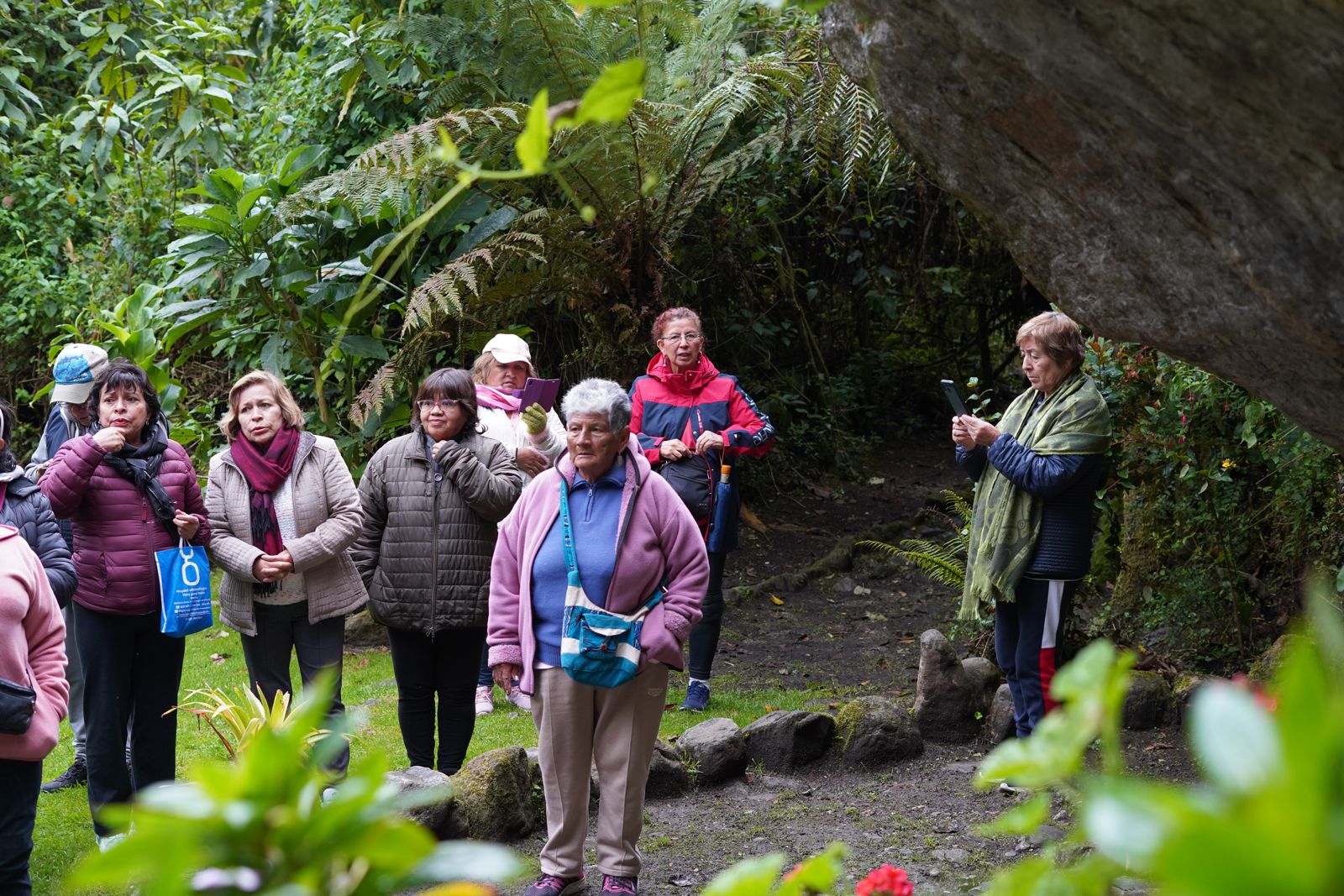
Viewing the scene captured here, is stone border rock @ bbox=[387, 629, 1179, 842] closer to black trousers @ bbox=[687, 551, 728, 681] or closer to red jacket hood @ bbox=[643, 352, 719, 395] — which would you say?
black trousers @ bbox=[687, 551, 728, 681]

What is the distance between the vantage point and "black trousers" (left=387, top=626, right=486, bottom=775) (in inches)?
210

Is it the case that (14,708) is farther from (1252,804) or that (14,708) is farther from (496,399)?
(1252,804)

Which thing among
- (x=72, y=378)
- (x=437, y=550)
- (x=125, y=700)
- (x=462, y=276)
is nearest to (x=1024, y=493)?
(x=437, y=550)

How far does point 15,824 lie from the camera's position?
3689 millimetres

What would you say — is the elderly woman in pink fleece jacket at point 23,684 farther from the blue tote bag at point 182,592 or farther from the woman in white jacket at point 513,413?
the woman in white jacket at point 513,413

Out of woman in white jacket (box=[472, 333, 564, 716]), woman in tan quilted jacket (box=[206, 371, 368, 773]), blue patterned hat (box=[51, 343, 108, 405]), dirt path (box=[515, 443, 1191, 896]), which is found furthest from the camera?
woman in white jacket (box=[472, 333, 564, 716])

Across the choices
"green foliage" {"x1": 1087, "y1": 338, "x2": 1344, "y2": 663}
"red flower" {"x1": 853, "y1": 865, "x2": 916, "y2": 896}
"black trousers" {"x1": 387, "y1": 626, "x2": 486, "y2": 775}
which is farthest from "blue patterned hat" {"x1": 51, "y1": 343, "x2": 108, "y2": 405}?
"green foliage" {"x1": 1087, "y1": 338, "x2": 1344, "y2": 663}

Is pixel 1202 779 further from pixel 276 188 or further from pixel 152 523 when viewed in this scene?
pixel 276 188

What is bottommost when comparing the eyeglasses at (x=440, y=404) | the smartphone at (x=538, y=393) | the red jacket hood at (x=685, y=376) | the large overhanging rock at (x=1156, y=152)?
the eyeglasses at (x=440, y=404)

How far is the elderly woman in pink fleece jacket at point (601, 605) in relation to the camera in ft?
14.4

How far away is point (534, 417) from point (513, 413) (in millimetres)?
353

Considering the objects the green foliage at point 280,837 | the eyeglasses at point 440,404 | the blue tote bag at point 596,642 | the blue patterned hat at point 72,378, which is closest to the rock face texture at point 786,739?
the blue tote bag at point 596,642

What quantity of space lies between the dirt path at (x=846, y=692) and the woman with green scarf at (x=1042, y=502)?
65 centimetres

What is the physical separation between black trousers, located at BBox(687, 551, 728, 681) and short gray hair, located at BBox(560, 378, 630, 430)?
2269 millimetres
